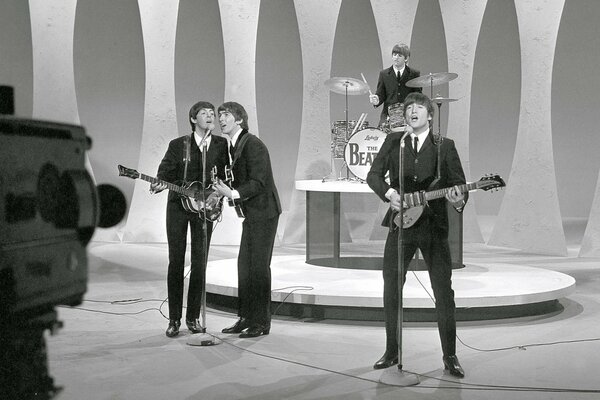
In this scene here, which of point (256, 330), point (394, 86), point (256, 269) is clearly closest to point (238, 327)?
point (256, 330)

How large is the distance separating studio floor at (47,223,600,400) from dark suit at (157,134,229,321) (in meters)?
0.39

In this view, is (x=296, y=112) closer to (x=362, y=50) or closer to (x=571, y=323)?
(x=362, y=50)

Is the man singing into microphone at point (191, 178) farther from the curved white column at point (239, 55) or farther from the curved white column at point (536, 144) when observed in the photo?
the curved white column at point (536, 144)

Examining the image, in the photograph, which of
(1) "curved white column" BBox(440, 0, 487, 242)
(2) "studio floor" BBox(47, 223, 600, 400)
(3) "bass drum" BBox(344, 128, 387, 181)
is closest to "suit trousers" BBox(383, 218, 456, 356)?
(2) "studio floor" BBox(47, 223, 600, 400)

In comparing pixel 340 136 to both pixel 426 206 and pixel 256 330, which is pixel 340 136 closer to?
pixel 256 330

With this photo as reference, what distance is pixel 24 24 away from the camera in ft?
2.68

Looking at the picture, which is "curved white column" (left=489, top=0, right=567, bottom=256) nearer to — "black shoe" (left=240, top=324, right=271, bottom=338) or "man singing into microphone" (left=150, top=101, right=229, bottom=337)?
"black shoe" (left=240, top=324, right=271, bottom=338)

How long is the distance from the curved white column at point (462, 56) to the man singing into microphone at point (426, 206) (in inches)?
260

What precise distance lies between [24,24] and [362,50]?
33.7 ft

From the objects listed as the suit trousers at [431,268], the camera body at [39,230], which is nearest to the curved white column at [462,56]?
the suit trousers at [431,268]

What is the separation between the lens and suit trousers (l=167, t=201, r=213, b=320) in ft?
15.0

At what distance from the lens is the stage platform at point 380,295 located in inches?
204

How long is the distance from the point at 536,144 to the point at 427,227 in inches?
242

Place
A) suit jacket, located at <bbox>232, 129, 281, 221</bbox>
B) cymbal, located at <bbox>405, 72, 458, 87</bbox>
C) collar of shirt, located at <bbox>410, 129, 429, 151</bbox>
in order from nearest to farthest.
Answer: collar of shirt, located at <bbox>410, 129, 429, 151</bbox> → suit jacket, located at <bbox>232, 129, 281, 221</bbox> → cymbal, located at <bbox>405, 72, 458, 87</bbox>
